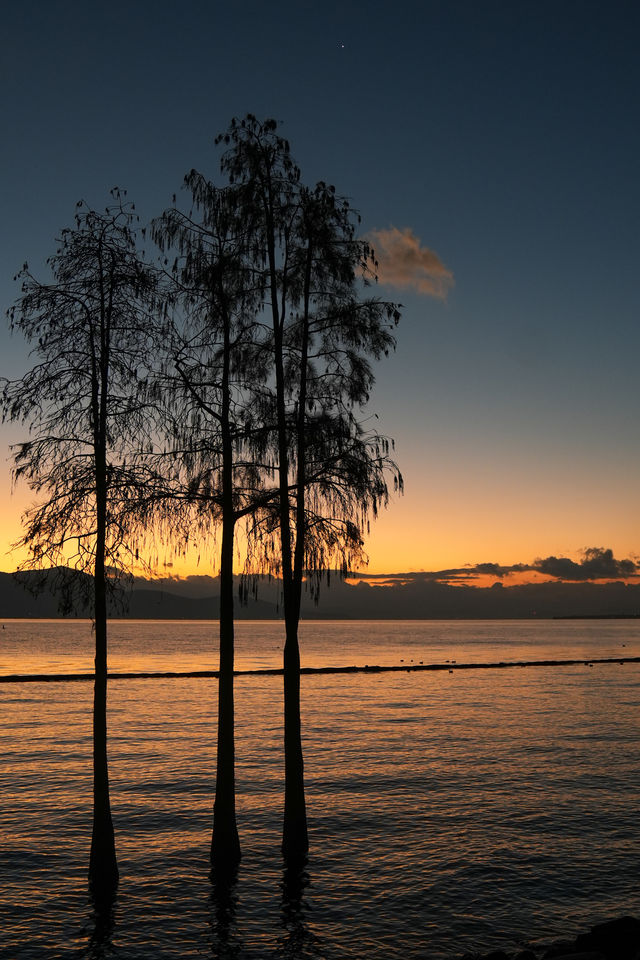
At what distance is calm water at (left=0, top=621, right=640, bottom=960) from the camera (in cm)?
2233

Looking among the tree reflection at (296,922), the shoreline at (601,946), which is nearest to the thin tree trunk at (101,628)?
the tree reflection at (296,922)

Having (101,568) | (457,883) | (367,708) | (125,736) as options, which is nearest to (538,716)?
(367,708)

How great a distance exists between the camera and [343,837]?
32875 millimetres

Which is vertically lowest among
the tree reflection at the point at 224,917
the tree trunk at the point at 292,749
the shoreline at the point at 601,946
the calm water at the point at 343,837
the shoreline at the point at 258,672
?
the shoreline at the point at 258,672

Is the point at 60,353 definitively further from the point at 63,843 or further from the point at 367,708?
the point at 367,708

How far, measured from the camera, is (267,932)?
73.1 ft

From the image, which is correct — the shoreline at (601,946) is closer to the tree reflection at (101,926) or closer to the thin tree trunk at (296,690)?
the thin tree trunk at (296,690)

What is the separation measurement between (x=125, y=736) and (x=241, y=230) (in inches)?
2049

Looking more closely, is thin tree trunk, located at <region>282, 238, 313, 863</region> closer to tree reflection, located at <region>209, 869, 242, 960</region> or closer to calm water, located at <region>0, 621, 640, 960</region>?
tree reflection, located at <region>209, 869, 242, 960</region>

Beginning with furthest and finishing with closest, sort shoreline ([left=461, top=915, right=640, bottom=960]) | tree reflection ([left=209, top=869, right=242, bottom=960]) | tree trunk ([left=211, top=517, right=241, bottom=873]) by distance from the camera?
1. tree trunk ([left=211, top=517, right=241, bottom=873])
2. tree reflection ([left=209, top=869, right=242, bottom=960])
3. shoreline ([left=461, top=915, right=640, bottom=960])

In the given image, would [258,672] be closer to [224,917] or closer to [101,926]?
[224,917]

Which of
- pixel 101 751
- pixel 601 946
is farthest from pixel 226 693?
pixel 601 946

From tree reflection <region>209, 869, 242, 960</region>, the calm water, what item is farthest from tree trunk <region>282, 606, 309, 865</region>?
A: the calm water

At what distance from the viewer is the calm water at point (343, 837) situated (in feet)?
73.3
